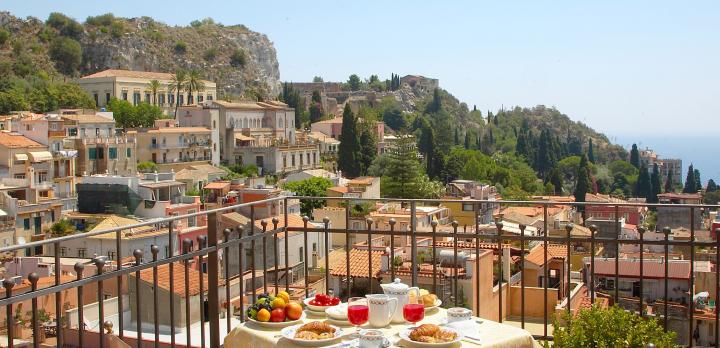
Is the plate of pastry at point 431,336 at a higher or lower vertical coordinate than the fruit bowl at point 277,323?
higher

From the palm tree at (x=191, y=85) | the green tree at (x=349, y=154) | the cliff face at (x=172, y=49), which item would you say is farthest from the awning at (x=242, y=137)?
the cliff face at (x=172, y=49)

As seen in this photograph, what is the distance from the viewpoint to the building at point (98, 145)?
129 feet

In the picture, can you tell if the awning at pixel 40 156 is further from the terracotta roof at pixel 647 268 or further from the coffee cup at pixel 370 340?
the coffee cup at pixel 370 340

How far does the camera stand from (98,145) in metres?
40.5

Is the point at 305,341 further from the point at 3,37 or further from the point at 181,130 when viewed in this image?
the point at 3,37

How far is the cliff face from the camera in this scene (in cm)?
7531

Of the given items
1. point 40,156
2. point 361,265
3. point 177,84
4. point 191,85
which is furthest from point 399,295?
point 191,85

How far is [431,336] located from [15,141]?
34.6 metres

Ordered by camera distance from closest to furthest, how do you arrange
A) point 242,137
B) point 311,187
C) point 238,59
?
point 311,187, point 242,137, point 238,59

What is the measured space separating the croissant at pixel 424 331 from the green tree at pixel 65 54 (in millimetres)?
73216

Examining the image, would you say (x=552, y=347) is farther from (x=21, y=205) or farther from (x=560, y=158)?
(x=560, y=158)

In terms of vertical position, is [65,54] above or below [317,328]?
above

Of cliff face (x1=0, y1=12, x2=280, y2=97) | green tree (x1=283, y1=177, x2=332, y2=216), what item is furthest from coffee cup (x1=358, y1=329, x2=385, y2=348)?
cliff face (x1=0, y1=12, x2=280, y2=97)

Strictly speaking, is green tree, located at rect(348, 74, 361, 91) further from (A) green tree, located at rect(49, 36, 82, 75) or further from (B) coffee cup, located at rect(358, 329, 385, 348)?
(B) coffee cup, located at rect(358, 329, 385, 348)
